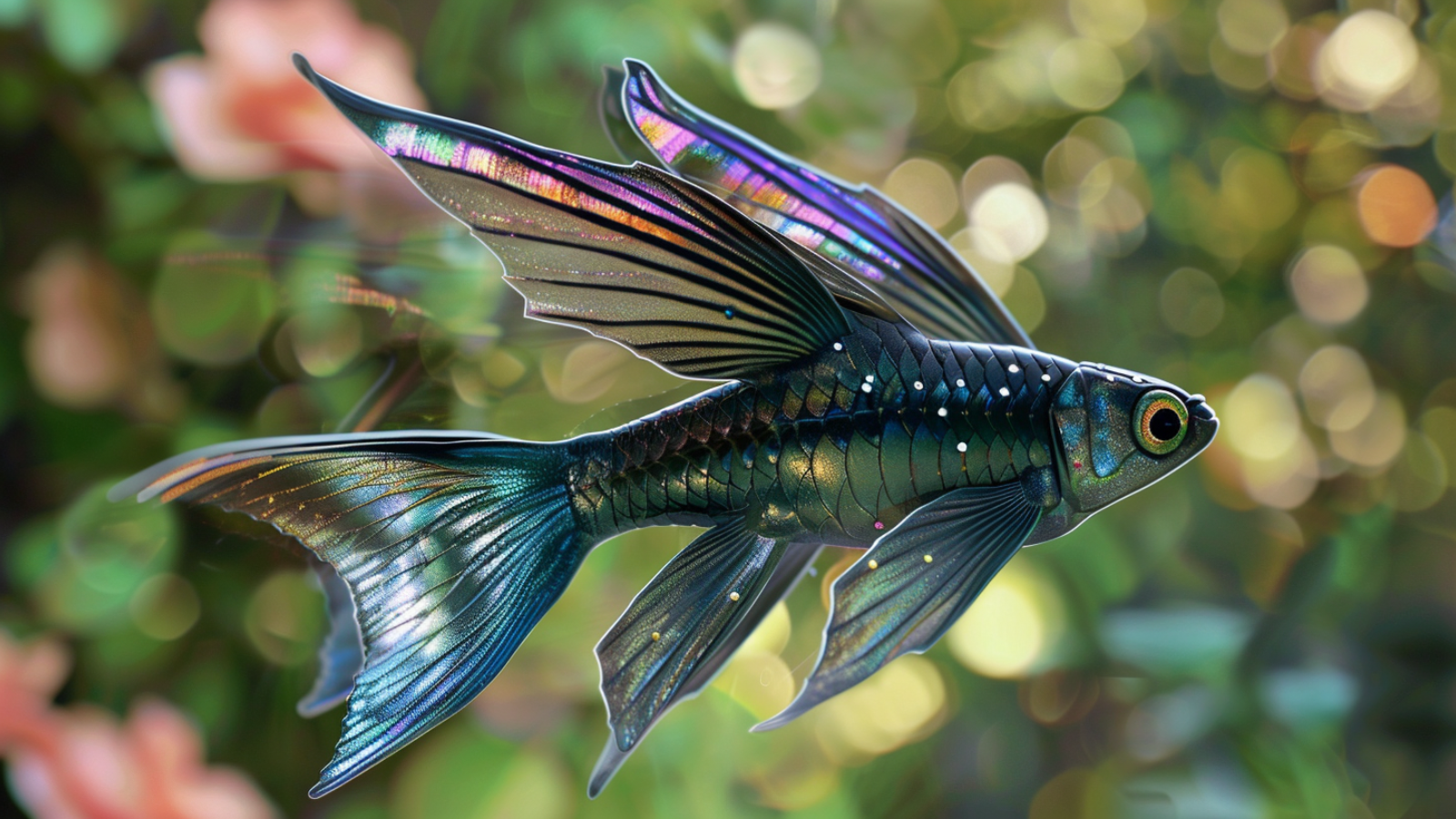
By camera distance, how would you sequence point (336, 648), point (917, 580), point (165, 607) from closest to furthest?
point (917, 580)
point (336, 648)
point (165, 607)

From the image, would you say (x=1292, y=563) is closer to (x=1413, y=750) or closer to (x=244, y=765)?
(x=1413, y=750)

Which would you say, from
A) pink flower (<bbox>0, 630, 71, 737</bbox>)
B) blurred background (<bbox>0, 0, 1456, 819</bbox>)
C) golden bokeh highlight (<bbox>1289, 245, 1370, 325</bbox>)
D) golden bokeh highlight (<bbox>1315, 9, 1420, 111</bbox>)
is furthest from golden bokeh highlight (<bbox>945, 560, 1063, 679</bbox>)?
pink flower (<bbox>0, 630, 71, 737</bbox>)

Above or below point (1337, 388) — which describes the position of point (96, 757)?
below

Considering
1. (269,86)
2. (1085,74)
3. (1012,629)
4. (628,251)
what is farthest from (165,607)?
Answer: (1085,74)

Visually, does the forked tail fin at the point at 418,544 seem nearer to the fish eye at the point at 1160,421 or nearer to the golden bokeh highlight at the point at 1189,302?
the fish eye at the point at 1160,421

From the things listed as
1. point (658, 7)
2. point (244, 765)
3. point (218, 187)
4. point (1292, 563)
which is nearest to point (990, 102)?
point (658, 7)

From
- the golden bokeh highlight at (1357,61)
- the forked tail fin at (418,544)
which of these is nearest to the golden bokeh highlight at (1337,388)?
the golden bokeh highlight at (1357,61)

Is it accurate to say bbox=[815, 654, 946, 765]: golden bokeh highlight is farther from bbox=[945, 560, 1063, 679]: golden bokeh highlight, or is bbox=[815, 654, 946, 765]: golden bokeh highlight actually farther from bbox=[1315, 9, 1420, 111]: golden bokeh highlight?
bbox=[1315, 9, 1420, 111]: golden bokeh highlight

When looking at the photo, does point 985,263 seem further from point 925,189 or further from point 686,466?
point 686,466

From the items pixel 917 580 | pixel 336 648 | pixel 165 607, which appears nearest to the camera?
pixel 917 580
